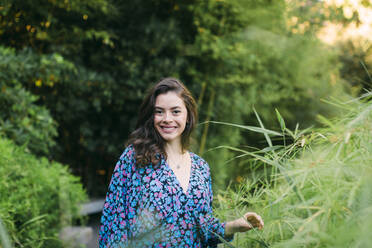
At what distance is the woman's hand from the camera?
1.43m

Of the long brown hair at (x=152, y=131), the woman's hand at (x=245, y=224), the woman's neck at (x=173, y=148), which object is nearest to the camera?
the woman's hand at (x=245, y=224)

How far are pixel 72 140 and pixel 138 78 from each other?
1.42 metres

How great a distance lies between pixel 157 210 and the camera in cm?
166

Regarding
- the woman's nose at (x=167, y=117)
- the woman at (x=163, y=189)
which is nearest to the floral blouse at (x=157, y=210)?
the woman at (x=163, y=189)

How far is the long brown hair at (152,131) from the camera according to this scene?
180 cm

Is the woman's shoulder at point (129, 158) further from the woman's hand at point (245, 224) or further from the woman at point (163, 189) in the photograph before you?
the woman's hand at point (245, 224)

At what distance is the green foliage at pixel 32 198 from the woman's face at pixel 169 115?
91 centimetres

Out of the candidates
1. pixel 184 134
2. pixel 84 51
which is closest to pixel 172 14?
pixel 84 51

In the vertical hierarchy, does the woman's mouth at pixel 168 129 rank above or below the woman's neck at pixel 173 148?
above

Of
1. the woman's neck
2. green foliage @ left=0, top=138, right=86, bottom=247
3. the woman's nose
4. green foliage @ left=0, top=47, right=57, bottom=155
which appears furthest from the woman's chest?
green foliage @ left=0, top=47, right=57, bottom=155

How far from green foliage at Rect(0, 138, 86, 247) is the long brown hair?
761 millimetres

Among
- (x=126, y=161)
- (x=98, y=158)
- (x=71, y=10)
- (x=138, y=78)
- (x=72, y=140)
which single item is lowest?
(x=98, y=158)

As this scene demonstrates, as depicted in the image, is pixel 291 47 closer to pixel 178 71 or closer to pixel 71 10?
pixel 178 71

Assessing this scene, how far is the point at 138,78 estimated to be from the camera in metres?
4.53
